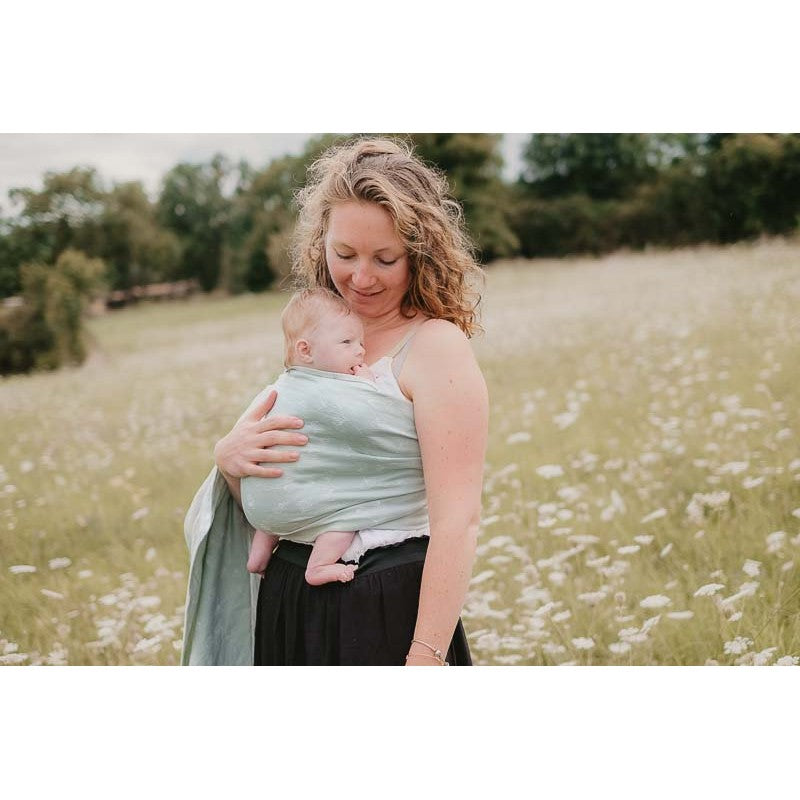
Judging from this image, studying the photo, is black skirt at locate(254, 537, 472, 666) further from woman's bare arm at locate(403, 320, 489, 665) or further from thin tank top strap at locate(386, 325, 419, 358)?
thin tank top strap at locate(386, 325, 419, 358)

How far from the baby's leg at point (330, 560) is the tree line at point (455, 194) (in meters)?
1.87

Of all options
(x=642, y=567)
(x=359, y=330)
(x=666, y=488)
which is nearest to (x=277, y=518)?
(x=359, y=330)

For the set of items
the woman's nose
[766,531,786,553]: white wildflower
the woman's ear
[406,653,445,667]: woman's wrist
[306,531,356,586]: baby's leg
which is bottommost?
[766,531,786,553]: white wildflower

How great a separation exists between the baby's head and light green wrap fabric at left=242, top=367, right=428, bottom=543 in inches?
1.5

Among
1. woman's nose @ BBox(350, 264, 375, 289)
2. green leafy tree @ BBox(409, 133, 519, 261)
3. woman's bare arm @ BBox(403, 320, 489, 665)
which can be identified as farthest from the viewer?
green leafy tree @ BBox(409, 133, 519, 261)

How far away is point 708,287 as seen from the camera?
3559 mm

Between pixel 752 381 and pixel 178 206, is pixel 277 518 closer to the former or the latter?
pixel 178 206

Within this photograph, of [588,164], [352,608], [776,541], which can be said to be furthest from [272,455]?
[588,164]

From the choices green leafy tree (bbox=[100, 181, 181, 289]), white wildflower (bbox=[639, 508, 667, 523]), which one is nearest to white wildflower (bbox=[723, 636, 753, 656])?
white wildflower (bbox=[639, 508, 667, 523])

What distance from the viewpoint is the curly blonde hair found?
160cm

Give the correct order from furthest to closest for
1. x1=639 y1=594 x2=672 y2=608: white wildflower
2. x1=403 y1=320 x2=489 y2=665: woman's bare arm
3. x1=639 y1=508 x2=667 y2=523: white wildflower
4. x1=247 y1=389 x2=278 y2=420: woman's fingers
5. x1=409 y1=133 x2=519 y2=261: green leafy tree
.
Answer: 1. x1=409 y1=133 x2=519 y2=261: green leafy tree
2. x1=639 y1=508 x2=667 y2=523: white wildflower
3. x1=639 y1=594 x2=672 y2=608: white wildflower
4. x1=247 y1=389 x2=278 y2=420: woman's fingers
5. x1=403 y1=320 x2=489 y2=665: woman's bare arm

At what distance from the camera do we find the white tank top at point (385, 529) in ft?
5.26

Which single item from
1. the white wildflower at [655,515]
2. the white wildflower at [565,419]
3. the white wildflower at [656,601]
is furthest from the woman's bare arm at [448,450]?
the white wildflower at [565,419]
